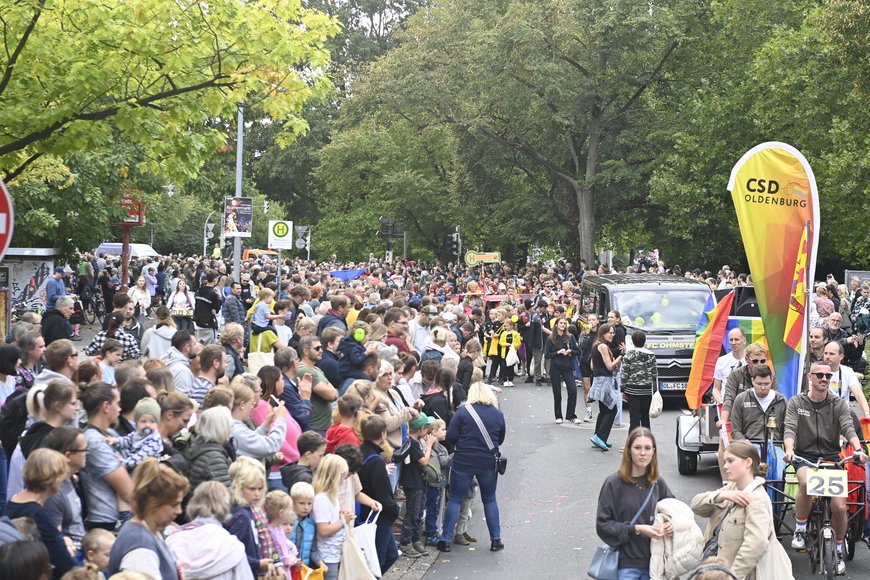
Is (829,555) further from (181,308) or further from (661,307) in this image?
(181,308)

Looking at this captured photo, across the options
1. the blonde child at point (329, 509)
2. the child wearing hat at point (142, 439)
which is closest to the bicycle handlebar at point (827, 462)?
the blonde child at point (329, 509)

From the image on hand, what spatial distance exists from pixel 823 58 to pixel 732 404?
26651 mm

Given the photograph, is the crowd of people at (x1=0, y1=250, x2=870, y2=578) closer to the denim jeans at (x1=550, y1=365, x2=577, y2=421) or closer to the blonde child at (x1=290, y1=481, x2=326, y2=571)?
the blonde child at (x1=290, y1=481, x2=326, y2=571)

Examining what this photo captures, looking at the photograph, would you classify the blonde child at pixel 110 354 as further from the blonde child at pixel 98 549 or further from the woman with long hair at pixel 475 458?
the blonde child at pixel 98 549

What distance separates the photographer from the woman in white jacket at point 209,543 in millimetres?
6512

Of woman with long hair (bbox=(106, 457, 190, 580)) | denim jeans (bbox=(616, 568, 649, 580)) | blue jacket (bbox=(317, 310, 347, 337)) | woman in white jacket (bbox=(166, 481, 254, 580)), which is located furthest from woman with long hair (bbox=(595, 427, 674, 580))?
blue jacket (bbox=(317, 310, 347, 337))

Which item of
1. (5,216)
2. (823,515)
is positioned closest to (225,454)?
(5,216)

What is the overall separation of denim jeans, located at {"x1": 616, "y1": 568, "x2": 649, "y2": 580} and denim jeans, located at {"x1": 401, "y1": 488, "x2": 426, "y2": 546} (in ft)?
12.7

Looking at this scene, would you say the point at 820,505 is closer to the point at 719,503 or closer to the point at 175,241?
the point at 719,503

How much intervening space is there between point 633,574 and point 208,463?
2.76 m

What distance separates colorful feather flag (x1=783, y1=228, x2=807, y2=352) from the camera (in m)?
11.8

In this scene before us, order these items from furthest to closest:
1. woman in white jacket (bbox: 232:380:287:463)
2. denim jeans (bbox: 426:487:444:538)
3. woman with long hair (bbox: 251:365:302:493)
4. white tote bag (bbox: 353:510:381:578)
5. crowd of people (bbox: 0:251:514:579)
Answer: denim jeans (bbox: 426:487:444:538), woman with long hair (bbox: 251:365:302:493), white tote bag (bbox: 353:510:381:578), woman in white jacket (bbox: 232:380:287:463), crowd of people (bbox: 0:251:514:579)

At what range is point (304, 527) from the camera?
8.16 metres

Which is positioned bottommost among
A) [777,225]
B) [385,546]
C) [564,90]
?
[385,546]
